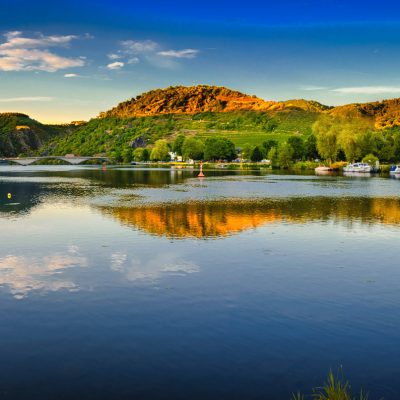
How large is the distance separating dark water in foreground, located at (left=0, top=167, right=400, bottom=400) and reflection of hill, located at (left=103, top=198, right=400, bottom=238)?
1039mm

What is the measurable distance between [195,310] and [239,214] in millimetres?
36644

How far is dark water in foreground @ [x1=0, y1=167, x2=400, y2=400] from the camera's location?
54.1 feet

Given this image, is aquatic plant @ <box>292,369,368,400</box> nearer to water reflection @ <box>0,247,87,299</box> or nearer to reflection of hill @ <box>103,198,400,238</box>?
water reflection @ <box>0,247,87,299</box>

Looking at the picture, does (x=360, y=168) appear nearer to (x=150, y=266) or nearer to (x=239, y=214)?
(x=239, y=214)

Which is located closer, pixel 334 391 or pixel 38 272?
pixel 334 391

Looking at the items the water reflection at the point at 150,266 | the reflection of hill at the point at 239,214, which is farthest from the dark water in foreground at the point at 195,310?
the reflection of hill at the point at 239,214

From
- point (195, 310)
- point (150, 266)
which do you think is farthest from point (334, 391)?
point (150, 266)

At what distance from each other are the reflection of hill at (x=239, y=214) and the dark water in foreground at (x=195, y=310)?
1039mm

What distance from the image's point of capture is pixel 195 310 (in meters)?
23.4

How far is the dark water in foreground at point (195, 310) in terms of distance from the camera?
16.5 meters

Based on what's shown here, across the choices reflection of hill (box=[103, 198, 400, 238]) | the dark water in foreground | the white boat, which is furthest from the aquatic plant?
the white boat

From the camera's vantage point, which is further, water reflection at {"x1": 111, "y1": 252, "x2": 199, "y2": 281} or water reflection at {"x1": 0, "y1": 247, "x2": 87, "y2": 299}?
water reflection at {"x1": 111, "y1": 252, "x2": 199, "y2": 281}

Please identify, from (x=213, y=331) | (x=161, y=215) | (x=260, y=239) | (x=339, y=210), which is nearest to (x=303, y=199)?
(x=339, y=210)

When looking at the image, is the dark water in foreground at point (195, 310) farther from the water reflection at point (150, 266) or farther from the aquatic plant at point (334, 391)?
the aquatic plant at point (334, 391)
